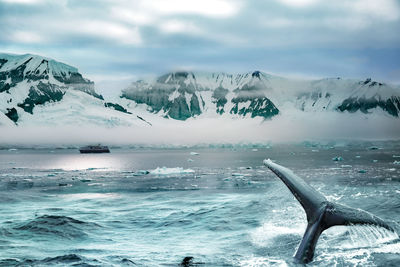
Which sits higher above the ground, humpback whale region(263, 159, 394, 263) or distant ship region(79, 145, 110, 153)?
humpback whale region(263, 159, 394, 263)

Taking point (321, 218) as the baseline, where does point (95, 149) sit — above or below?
below

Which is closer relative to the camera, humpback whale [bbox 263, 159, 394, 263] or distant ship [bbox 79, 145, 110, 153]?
humpback whale [bbox 263, 159, 394, 263]

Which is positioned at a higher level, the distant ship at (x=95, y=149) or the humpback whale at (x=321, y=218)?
the humpback whale at (x=321, y=218)

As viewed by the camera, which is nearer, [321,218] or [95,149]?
[321,218]

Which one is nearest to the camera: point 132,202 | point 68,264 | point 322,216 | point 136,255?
point 322,216

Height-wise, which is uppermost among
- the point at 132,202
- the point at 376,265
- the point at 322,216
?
the point at 322,216

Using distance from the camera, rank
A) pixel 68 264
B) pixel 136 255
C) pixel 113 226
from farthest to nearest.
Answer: pixel 113 226 < pixel 136 255 < pixel 68 264

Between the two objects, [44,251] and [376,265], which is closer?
[376,265]

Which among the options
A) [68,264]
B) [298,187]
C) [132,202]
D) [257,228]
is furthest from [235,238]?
[132,202]

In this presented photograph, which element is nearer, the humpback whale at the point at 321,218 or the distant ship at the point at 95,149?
the humpback whale at the point at 321,218

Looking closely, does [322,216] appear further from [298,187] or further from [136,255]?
[136,255]

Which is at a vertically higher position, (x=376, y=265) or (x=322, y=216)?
(x=322, y=216)

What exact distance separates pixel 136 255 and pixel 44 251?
9.85 ft

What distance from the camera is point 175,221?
1888 centimetres
